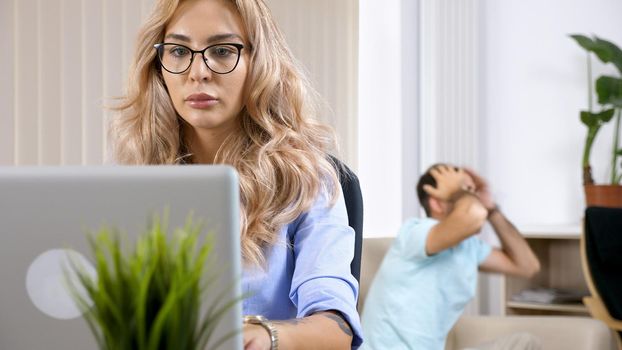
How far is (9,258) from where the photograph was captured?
88 cm

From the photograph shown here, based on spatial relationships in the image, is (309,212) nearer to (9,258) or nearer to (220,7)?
(220,7)

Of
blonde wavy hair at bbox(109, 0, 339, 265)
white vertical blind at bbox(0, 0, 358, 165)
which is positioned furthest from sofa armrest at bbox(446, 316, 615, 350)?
blonde wavy hair at bbox(109, 0, 339, 265)

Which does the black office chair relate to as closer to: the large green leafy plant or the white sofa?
the white sofa

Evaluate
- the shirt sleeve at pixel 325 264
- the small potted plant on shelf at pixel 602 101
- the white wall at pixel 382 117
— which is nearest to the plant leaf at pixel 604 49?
the small potted plant on shelf at pixel 602 101

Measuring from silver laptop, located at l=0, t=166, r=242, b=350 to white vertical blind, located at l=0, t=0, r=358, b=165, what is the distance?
90.8 inches

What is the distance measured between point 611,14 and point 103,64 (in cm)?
298

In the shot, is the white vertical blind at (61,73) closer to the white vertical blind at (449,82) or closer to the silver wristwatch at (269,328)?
the white vertical blind at (449,82)

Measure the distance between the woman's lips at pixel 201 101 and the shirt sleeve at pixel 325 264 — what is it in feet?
0.86

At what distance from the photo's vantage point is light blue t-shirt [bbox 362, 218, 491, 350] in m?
3.02

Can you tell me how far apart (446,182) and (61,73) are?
1.51 m

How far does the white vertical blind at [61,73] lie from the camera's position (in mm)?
3156

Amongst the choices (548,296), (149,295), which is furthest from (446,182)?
(149,295)

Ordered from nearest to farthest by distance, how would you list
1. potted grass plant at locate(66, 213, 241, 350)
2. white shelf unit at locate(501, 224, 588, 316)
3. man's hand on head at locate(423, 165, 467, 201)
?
potted grass plant at locate(66, 213, 241, 350)
man's hand on head at locate(423, 165, 467, 201)
white shelf unit at locate(501, 224, 588, 316)

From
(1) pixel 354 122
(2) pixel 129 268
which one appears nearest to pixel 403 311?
(1) pixel 354 122
